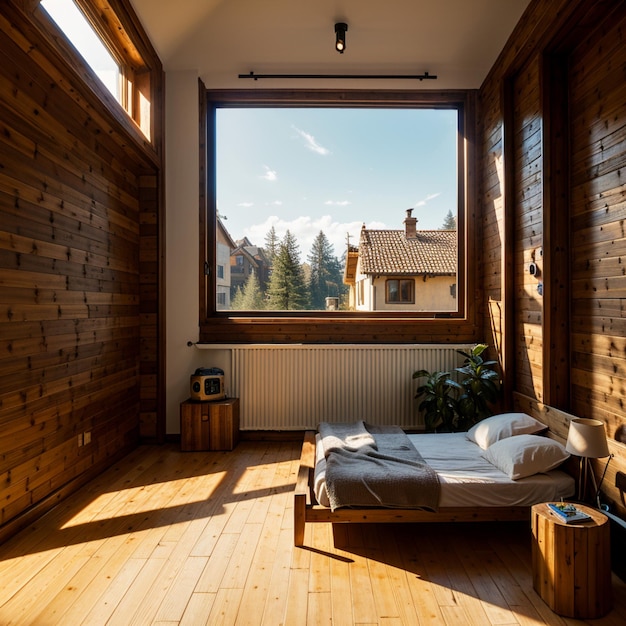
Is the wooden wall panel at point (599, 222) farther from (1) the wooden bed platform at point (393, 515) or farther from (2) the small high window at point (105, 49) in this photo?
(2) the small high window at point (105, 49)

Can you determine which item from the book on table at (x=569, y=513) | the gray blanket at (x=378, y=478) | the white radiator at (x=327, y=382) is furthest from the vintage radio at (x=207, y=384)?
the book on table at (x=569, y=513)

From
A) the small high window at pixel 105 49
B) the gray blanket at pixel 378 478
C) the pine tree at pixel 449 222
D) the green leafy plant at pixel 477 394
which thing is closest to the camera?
the gray blanket at pixel 378 478

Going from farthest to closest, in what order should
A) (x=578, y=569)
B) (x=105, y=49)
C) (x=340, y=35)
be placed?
(x=340, y=35), (x=105, y=49), (x=578, y=569)

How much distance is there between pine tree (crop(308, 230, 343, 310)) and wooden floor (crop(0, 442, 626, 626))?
6.81 ft

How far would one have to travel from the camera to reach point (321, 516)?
234cm

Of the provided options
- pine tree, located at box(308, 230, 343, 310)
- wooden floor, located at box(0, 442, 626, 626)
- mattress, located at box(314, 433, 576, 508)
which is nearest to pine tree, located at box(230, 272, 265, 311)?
pine tree, located at box(308, 230, 343, 310)

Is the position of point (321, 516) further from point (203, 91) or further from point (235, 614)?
point (203, 91)

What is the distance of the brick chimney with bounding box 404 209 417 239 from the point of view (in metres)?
4.41

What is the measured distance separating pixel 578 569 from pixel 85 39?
4.20 metres

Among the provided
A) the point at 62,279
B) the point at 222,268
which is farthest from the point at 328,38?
the point at 62,279

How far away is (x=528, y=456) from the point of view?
8.14 ft

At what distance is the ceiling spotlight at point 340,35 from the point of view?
11.4ft

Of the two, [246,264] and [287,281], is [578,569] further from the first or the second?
[246,264]

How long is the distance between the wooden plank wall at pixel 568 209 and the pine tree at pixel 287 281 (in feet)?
6.10
